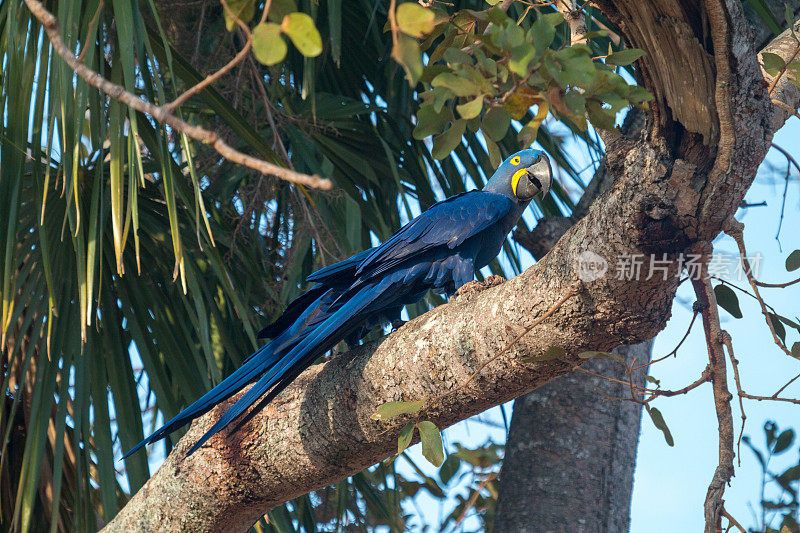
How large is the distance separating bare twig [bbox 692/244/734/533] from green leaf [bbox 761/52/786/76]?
291 mm

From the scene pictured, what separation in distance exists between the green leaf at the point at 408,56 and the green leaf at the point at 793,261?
89 cm

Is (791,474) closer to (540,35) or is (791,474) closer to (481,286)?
(481,286)

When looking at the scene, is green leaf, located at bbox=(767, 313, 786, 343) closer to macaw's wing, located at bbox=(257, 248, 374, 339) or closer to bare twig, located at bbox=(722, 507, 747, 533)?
bare twig, located at bbox=(722, 507, 747, 533)

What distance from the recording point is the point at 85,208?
2.13 meters

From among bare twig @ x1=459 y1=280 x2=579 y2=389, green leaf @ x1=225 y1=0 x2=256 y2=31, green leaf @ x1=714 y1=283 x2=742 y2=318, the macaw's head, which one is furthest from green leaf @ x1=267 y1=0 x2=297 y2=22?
the macaw's head

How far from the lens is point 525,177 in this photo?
2.19 meters

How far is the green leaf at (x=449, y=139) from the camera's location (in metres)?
1.12

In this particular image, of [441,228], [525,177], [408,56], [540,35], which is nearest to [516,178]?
[525,177]

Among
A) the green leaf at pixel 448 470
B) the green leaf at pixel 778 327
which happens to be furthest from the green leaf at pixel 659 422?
the green leaf at pixel 448 470

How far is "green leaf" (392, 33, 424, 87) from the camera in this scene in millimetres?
818

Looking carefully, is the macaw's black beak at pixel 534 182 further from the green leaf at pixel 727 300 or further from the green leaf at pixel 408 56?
the green leaf at pixel 408 56

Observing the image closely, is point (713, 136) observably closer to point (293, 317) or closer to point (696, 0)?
point (696, 0)

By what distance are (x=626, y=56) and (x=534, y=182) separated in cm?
112

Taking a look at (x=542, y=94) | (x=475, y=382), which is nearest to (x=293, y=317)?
(x=475, y=382)
